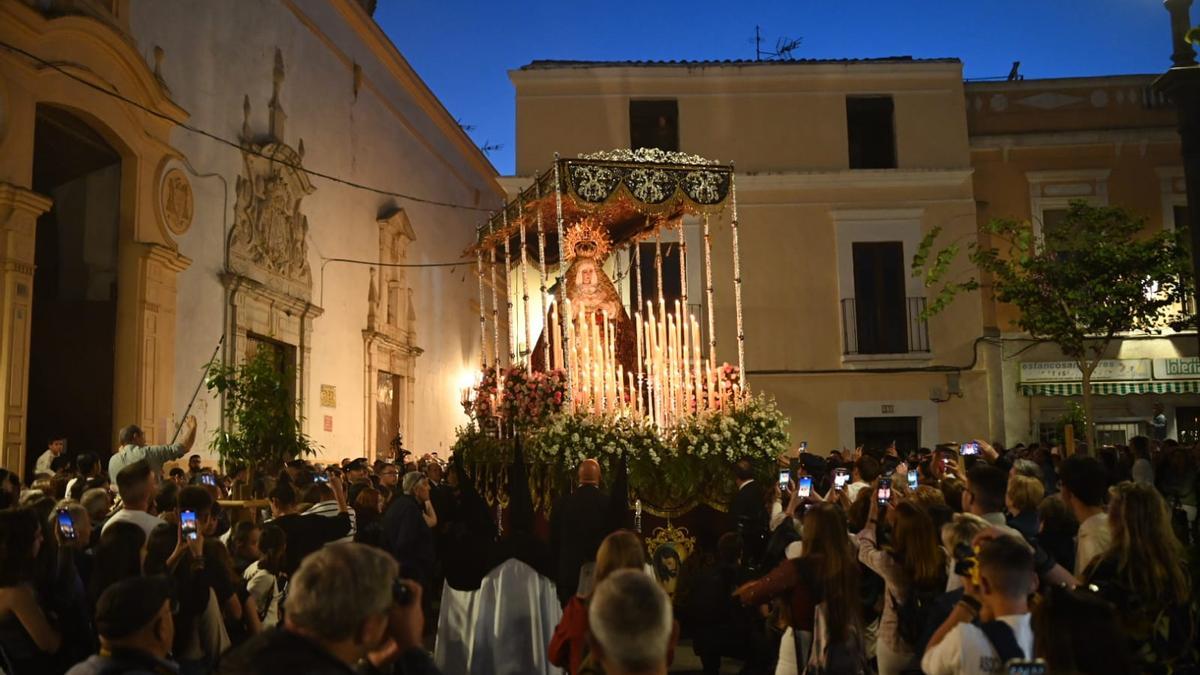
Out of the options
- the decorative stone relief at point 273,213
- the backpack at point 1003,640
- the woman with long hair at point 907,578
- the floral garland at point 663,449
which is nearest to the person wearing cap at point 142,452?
the floral garland at point 663,449

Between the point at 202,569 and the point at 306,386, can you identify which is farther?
the point at 306,386

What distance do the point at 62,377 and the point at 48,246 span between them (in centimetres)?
155

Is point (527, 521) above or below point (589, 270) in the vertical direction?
below

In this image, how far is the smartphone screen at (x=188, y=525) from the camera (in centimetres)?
431

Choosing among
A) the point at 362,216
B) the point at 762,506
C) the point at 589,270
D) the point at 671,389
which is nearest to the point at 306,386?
the point at 362,216

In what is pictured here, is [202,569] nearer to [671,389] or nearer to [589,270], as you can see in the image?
[671,389]

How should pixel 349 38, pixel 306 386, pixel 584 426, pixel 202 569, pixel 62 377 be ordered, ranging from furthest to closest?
pixel 349 38 < pixel 306 386 < pixel 62 377 < pixel 584 426 < pixel 202 569

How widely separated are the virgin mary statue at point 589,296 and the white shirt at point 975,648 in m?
8.78

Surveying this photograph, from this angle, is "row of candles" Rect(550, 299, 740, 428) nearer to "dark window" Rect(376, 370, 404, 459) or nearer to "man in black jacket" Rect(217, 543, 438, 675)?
"man in black jacket" Rect(217, 543, 438, 675)

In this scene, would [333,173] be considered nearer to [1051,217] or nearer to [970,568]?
[1051,217]

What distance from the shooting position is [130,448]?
7977 mm

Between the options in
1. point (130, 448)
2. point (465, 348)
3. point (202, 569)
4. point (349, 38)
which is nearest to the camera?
point (202, 569)

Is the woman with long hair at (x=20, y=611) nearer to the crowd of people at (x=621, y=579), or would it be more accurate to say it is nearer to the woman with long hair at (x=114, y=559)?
the crowd of people at (x=621, y=579)

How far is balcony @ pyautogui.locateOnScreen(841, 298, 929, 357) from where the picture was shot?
18.9 metres
